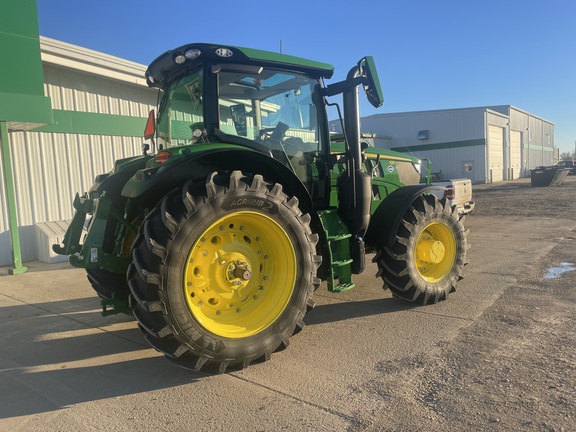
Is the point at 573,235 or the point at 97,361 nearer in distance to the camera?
the point at 97,361

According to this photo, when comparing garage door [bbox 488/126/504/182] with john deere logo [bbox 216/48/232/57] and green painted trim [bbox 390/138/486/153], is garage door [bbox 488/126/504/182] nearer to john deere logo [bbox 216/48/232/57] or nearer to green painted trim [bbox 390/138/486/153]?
green painted trim [bbox 390/138/486/153]

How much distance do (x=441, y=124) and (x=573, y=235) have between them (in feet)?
85.0

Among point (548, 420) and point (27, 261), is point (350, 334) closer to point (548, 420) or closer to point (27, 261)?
point (548, 420)

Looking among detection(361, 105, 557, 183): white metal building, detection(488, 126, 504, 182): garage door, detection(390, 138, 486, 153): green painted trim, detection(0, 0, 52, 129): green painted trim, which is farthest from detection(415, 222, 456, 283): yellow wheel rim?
detection(488, 126, 504, 182): garage door

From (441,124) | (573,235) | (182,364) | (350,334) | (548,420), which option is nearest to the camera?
(548,420)

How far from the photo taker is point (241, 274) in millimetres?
3531

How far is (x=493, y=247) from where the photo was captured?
856cm

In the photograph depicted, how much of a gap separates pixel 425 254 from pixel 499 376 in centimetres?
202

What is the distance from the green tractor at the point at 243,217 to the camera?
3.18 meters

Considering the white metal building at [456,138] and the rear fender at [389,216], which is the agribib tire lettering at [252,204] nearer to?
the rear fender at [389,216]

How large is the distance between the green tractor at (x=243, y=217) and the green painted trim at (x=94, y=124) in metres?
4.81

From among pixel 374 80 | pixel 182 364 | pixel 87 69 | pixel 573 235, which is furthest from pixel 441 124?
pixel 182 364

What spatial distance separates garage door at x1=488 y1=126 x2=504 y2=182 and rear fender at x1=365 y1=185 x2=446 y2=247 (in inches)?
1264

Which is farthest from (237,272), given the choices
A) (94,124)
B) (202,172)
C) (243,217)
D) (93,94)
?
(93,94)
